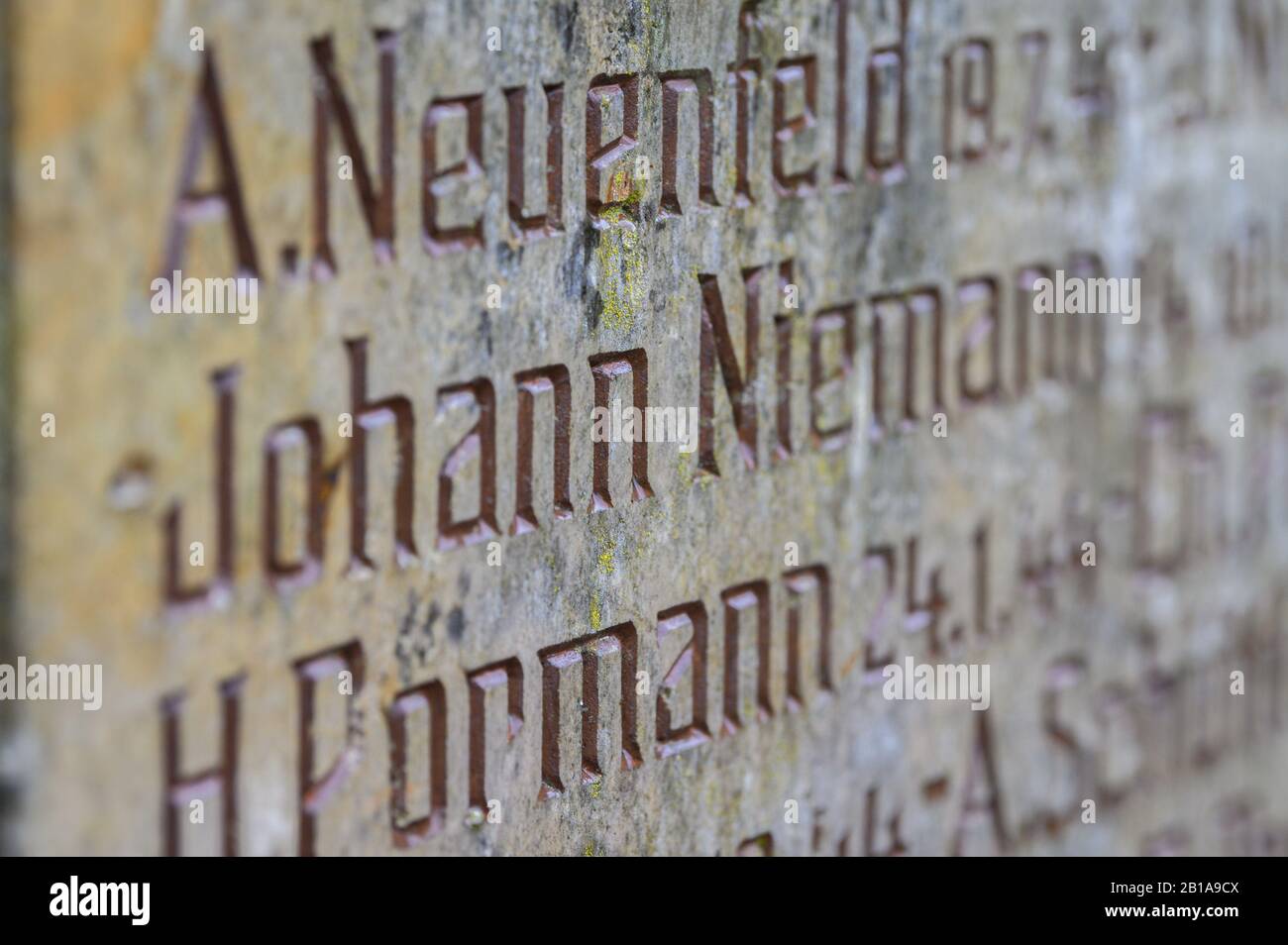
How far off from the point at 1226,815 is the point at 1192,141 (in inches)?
52.6

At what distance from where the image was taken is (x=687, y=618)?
2.55 m

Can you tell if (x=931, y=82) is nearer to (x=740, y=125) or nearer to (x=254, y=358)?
(x=740, y=125)

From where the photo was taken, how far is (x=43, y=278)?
5.33 ft

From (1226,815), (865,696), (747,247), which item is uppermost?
(747,247)

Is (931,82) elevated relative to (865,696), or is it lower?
elevated

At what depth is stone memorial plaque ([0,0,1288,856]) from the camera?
1.72 m

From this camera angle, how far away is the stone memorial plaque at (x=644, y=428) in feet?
5.65

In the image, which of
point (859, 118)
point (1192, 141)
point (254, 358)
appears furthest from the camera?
point (1192, 141)

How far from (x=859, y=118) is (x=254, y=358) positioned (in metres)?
1.21

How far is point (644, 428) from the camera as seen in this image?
2422 mm

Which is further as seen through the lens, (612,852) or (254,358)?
(612,852)
